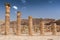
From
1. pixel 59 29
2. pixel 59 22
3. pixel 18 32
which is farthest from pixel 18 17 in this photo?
pixel 59 22

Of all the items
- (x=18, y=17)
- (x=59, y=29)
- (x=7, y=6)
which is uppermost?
(x=7, y=6)

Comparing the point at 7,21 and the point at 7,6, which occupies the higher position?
the point at 7,6

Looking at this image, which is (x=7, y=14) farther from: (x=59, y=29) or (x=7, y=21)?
(x=59, y=29)

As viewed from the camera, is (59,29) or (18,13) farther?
(59,29)

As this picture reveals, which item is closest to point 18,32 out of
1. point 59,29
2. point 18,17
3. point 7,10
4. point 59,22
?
point 18,17

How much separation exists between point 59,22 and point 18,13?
172 ft

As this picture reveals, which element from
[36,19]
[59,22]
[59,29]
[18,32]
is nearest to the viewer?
[18,32]

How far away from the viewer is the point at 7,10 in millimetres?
26969

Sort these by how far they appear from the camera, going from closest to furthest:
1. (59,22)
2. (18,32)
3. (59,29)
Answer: (18,32), (59,29), (59,22)

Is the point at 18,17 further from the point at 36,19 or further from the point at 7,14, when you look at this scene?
the point at 36,19

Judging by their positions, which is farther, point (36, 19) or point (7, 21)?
point (36, 19)

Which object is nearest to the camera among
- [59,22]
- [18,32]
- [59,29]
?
[18,32]

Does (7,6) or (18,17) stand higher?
(7,6)

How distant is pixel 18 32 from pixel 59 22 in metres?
52.9
